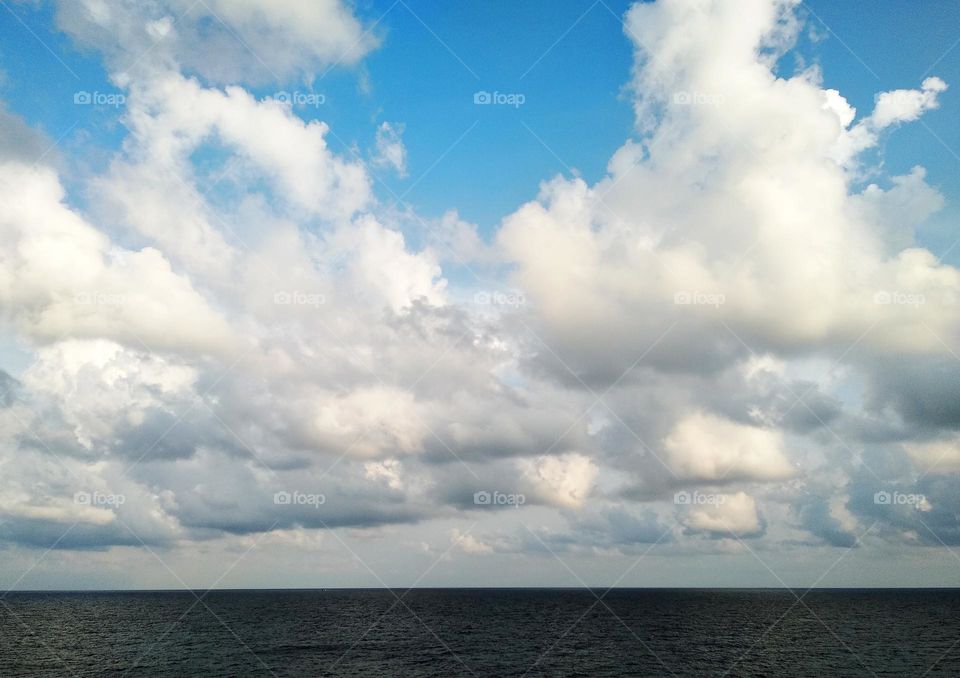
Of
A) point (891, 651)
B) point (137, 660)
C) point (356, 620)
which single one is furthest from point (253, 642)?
point (891, 651)

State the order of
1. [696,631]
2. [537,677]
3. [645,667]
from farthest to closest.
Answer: [696,631] < [645,667] < [537,677]

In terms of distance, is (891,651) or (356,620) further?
(356,620)

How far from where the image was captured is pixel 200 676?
65.9 metres

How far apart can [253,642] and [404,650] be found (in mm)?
28590

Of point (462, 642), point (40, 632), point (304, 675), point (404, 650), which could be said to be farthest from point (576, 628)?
point (40, 632)

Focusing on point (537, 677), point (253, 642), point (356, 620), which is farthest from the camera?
point (356, 620)

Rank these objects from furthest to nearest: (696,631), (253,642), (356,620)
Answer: (356,620), (696,631), (253,642)

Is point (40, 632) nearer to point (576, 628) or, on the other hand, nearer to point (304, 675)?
point (304, 675)

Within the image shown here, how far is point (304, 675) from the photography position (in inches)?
2574

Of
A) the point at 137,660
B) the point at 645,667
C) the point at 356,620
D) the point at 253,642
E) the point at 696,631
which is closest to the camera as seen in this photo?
the point at 645,667

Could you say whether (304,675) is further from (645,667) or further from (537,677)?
(645,667)

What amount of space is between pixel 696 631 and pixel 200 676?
301ft

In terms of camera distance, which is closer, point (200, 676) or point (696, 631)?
point (200, 676)

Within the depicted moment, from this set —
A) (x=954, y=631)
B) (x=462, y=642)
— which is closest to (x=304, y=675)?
(x=462, y=642)
